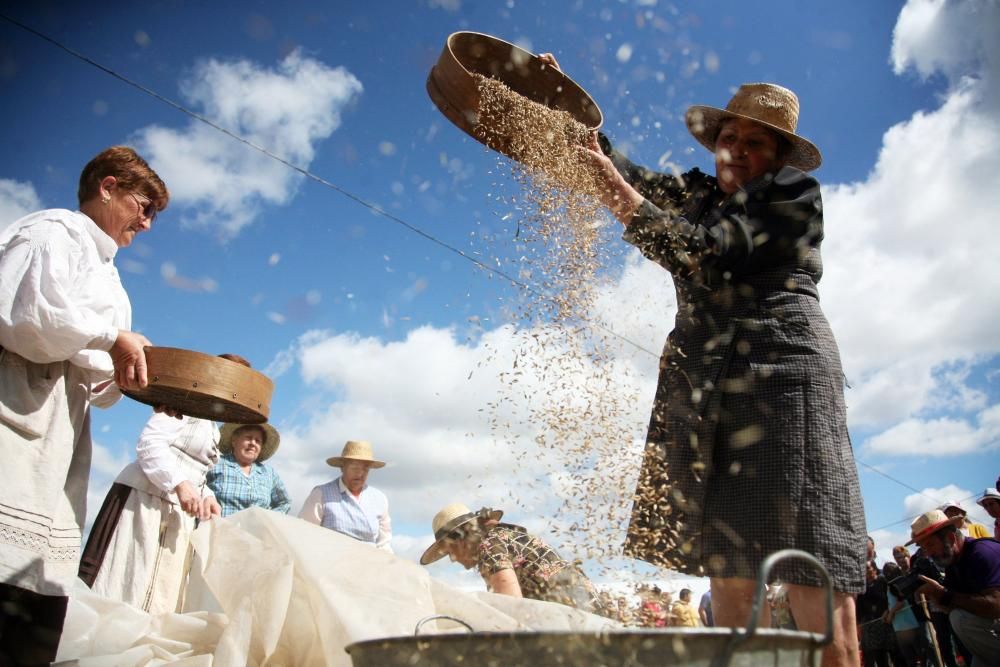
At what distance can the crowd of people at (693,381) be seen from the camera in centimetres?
188

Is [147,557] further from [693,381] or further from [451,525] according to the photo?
[693,381]

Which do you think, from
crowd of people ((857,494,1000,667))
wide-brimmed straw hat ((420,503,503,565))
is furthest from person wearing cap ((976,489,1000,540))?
wide-brimmed straw hat ((420,503,503,565))

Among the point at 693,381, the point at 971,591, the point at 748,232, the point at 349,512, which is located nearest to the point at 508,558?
the point at 693,381

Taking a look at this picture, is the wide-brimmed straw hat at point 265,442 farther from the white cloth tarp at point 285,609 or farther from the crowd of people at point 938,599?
the crowd of people at point 938,599

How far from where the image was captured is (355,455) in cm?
532

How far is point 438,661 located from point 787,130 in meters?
A: 1.83

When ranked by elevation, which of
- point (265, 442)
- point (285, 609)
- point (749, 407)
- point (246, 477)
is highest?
point (265, 442)

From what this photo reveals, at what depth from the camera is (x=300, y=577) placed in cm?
193

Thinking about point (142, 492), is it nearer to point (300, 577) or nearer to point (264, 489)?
point (264, 489)

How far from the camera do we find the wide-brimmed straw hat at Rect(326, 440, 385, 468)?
17.4ft

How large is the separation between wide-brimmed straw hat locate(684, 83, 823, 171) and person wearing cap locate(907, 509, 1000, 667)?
3464mm

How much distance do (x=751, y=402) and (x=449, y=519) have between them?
2.30 metres

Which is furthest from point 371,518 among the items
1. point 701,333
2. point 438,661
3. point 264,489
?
point 438,661

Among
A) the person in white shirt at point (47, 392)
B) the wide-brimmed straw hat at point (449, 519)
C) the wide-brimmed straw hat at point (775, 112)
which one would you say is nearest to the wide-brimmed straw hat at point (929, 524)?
the wide-brimmed straw hat at point (449, 519)
